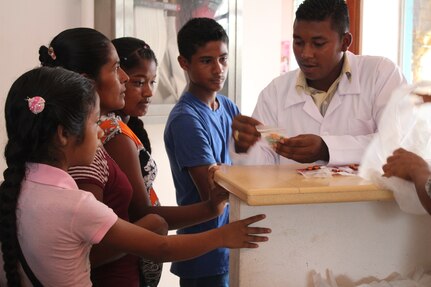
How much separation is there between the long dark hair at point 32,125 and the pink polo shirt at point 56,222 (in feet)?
0.07

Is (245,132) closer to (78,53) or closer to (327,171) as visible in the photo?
(327,171)

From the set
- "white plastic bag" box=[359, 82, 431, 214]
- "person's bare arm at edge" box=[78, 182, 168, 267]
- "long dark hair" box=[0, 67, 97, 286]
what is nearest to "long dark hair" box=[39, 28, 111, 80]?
"long dark hair" box=[0, 67, 97, 286]

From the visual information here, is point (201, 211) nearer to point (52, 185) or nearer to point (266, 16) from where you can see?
point (52, 185)

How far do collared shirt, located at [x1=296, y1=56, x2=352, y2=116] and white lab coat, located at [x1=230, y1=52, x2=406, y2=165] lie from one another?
2 centimetres

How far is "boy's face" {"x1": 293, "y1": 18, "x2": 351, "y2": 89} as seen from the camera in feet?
5.27

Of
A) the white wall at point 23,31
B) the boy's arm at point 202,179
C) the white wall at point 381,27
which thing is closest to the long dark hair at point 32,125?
the boy's arm at point 202,179

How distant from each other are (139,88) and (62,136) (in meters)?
0.63

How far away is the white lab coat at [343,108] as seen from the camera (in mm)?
1607

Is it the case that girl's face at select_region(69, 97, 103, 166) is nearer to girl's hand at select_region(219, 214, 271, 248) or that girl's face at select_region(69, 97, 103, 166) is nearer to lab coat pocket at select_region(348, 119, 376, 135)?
girl's hand at select_region(219, 214, 271, 248)

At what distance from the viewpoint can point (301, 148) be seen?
4.39 feet

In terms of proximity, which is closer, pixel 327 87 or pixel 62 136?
pixel 62 136

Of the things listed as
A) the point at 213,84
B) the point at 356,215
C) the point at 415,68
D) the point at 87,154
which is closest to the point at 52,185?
the point at 87,154

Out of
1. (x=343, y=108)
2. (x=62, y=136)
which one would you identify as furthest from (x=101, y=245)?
(x=343, y=108)

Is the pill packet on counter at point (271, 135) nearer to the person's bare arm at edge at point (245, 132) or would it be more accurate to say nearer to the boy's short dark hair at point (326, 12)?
the person's bare arm at edge at point (245, 132)
